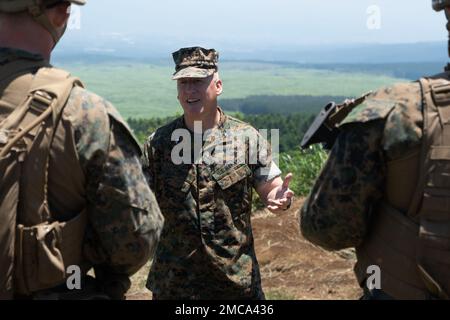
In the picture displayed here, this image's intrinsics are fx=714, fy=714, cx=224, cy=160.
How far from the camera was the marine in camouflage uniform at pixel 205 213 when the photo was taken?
381 cm

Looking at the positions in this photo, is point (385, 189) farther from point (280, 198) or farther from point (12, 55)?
point (12, 55)

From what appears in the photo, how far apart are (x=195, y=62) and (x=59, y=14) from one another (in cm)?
154

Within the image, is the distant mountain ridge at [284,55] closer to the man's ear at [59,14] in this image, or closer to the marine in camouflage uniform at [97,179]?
the man's ear at [59,14]

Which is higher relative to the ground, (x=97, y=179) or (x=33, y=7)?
(x=33, y=7)

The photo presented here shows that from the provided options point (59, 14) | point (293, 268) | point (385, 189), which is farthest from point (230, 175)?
point (293, 268)

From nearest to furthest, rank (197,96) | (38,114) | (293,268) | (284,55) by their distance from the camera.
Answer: (38,114), (197,96), (293,268), (284,55)

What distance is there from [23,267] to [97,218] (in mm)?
305

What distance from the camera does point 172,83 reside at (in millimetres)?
78125

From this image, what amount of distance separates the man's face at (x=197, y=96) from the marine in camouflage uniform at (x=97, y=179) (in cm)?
139

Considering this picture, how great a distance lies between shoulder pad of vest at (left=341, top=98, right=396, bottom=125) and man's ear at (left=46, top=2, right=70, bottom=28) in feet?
3.62

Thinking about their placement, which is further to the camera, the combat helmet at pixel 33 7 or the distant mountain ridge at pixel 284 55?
the distant mountain ridge at pixel 284 55

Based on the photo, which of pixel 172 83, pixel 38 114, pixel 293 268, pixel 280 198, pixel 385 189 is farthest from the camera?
pixel 172 83

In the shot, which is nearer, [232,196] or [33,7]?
[33,7]

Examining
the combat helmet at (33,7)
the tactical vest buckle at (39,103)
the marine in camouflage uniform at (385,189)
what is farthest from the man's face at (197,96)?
the tactical vest buckle at (39,103)
